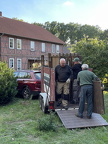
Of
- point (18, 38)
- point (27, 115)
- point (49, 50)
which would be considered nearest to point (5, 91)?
point (27, 115)

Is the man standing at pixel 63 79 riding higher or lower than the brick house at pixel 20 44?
lower

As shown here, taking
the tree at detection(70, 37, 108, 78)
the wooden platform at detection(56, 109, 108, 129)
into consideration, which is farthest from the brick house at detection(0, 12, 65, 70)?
the wooden platform at detection(56, 109, 108, 129)

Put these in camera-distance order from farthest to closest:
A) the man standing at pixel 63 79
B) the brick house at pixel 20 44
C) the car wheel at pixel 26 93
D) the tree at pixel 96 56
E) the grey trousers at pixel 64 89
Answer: the brick house at pixel 20 44 < the tree at pixel 96 56 < the car wheel at pixel 26 93 < the grey trousers at pixel 64 89 < the man standing at pixel 63 79

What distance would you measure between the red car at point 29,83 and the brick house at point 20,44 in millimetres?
14076

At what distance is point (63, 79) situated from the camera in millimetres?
6512

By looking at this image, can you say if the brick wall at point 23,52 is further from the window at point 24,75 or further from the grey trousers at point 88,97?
the grey trousers at point 88,97

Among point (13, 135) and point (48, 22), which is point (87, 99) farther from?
point (48, 22)

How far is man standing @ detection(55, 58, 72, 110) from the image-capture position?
255 inches

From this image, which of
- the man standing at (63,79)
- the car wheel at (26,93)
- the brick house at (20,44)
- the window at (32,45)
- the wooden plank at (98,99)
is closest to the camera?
the wooden plank at (98,99)

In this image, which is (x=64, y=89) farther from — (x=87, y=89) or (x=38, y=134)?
(x=38, y=134)

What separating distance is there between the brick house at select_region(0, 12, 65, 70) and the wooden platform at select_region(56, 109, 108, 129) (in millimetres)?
18544

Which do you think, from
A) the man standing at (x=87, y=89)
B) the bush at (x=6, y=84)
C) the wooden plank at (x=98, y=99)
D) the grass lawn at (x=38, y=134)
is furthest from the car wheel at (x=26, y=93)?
the wooden plank at (x=98, y=99)

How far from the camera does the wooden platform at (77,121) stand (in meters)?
5.32

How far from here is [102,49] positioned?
1327cm
